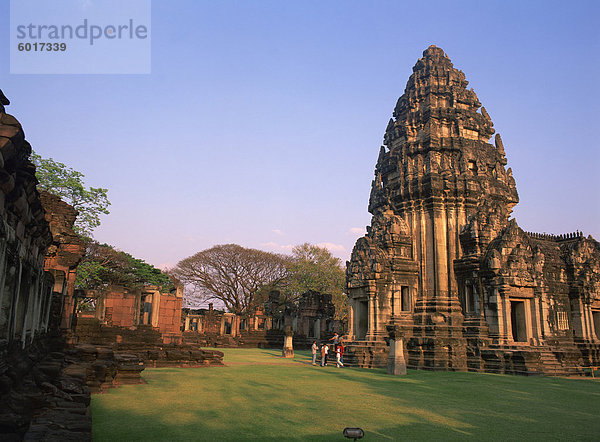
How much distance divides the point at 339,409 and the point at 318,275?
39019mm

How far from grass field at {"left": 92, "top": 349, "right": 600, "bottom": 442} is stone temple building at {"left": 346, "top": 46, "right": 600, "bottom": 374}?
4430mm

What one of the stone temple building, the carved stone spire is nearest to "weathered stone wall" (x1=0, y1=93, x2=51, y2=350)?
the stone temple building

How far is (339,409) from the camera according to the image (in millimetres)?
8406

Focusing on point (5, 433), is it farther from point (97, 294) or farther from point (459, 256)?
point (97, 294)

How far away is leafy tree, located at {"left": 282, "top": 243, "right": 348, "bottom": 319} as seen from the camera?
4675 centimetres

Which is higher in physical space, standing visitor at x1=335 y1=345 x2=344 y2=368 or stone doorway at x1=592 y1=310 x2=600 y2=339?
stone doorway at x1=592 y1=310 x2=600 y2=339

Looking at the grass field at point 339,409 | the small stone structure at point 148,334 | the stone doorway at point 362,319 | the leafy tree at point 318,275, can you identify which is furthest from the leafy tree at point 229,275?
the grass field at point 339,409

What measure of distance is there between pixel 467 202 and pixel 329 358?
9.37 metres

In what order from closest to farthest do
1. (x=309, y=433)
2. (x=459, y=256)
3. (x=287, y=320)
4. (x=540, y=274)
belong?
(x=309, y=433)
(x=540, y=274)
(x=459, y=256)
(x=287, y=320)

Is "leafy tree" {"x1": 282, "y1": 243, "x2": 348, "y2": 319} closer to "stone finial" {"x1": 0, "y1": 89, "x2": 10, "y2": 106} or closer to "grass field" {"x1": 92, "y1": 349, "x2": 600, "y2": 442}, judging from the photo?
"grass field" {"x1": 92, "y1": 349, "x2": 600, "y2": 442}

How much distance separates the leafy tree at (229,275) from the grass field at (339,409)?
123 feet

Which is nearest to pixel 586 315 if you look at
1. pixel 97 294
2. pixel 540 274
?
pixel 540 274

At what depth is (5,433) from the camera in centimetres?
438

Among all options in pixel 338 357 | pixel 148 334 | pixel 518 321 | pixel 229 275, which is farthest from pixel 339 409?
pixel 229 275
